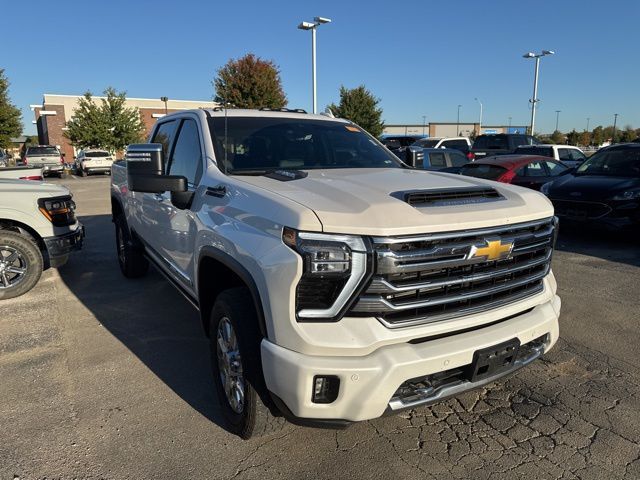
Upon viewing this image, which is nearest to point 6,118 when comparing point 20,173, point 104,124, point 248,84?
point 104,124

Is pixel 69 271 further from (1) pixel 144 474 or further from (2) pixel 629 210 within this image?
(2) pixel 629 210

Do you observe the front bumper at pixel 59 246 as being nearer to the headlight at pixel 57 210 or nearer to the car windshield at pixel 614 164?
the headlight at pixel 57 210

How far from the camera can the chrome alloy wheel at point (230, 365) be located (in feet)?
8.63

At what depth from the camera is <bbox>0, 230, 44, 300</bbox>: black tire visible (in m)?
5.30

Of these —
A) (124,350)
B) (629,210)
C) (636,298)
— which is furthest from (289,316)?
(629,210)

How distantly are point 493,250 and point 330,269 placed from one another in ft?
2.86

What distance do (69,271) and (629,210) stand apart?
8.31 m

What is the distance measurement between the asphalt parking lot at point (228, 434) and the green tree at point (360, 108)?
1209 inches

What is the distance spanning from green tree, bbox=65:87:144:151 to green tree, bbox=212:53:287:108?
12948mm

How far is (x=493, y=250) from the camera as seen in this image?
95.0 inches

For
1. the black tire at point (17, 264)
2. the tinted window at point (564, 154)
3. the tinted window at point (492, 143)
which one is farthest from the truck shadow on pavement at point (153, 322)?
the tinted window at point (492, 143)

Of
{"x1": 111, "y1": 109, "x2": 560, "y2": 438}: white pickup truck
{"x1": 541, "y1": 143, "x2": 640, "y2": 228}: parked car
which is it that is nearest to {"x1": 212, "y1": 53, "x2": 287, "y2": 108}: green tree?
{"x1": 541, "y1": 143, "x2": 640, "y2": 228}: parked car

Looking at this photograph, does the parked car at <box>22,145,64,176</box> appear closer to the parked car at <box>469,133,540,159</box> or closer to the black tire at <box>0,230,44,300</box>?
the parked car at <box>469,133,540,159</box>

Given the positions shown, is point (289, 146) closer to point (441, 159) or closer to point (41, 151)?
point (441, 159)
